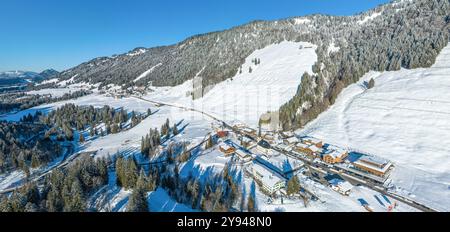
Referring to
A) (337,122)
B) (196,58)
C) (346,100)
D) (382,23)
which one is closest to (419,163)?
(337,122)

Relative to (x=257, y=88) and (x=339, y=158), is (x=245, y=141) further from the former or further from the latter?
(x=257, y=88)

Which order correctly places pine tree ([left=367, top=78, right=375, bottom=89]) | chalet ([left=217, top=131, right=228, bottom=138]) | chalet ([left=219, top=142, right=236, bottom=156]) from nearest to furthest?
chalet ([left=219, top=142, right=236, bottom=156]), chalet ([left=217, top=131, right=228, bottom=138]), pine tree ([left=367, top=78, right=375, bottom=89])

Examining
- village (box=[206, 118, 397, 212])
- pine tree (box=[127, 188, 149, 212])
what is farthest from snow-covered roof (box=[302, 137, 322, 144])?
pine tree (box=[127, 188, 149, 212])

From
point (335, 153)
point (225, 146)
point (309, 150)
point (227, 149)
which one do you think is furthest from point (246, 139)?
point (335, 153)

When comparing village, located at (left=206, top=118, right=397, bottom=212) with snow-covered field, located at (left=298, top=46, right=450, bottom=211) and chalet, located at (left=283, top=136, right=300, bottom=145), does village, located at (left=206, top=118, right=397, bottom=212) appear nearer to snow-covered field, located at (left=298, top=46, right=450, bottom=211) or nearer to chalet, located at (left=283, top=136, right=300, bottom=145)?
chalet, located at (left=283, top=136, right=300, bottom=145)

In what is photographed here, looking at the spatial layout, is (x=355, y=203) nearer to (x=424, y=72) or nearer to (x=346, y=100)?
(x=346, y=100)

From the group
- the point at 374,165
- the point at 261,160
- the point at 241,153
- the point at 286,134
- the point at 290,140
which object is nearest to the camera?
the point at 374,165

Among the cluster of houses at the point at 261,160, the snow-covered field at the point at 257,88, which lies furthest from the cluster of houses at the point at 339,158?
the snow-covered field at the point at 257,88
